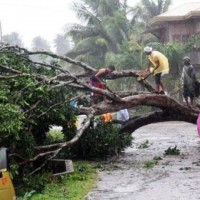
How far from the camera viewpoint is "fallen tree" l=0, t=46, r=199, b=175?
8.58 m

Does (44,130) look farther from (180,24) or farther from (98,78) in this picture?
(180,24)

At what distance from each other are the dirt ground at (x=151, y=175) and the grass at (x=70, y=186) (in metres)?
0.18

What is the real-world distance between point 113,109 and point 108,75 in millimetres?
1849

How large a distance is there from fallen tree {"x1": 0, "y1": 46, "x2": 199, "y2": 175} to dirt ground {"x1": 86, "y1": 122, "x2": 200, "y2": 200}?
1003 mm

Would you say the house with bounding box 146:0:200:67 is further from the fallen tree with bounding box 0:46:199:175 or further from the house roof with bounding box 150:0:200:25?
the fallen tree with bounding box 0:46:199:175

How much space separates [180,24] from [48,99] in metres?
19.8

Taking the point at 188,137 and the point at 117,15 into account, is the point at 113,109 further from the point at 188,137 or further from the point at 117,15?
the point at 117,15

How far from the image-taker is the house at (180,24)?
25.7 metres

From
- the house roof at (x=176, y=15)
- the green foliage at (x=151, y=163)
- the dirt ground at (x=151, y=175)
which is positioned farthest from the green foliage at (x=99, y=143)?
the house roof at (x=176, y=15)

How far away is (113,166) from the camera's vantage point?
10.5m

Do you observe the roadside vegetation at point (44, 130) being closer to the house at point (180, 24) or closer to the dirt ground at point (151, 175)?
the dirt ground at point (151, 175)

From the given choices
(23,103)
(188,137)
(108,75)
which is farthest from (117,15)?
(23,103)

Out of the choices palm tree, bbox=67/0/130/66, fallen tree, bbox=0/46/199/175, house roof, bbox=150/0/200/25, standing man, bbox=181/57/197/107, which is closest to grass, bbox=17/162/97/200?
fallen tree, bbox=0/46/199/175

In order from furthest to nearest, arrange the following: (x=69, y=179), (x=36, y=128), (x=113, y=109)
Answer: (x=113, y=109)
(x=36, y=128)
(x=69, y=179)
